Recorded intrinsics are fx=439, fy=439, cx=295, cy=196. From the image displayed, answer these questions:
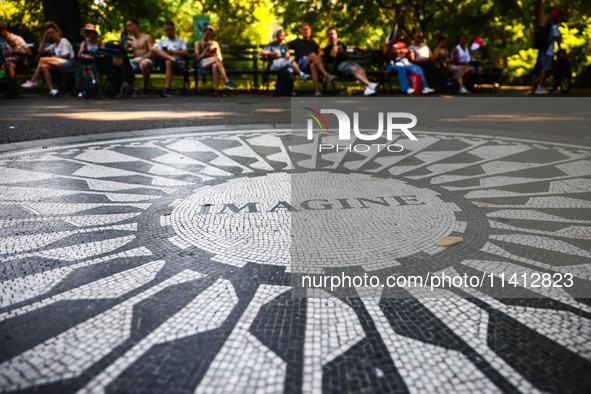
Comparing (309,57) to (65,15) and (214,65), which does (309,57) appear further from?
(65,15)

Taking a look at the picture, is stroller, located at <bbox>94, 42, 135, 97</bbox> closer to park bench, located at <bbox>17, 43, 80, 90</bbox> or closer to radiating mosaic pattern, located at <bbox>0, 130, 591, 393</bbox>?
park bench, located at <bbox>17, 43, 80, 90</bbox>

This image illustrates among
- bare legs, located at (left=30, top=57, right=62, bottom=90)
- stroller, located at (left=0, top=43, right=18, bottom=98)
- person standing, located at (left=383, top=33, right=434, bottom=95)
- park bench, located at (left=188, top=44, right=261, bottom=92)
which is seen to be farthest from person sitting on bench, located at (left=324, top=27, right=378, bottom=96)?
stroller, located at (left=0, top=43, right=18, bottom=98)

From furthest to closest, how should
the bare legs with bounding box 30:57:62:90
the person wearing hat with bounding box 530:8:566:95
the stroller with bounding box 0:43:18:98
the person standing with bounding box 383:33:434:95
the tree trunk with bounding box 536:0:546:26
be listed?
the tree trunk with bounding box 536:0:546:26, the person standing with bounding box 383:33:434:95, the bare legs with bounding box 30:57:62:90, the person wearing hat with bounding box 530:8:566:95, the stroller with bounding box 0:43:18:98

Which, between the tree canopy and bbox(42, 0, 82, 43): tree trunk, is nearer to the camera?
bbox(42, 0, 82, 43): tree trunk

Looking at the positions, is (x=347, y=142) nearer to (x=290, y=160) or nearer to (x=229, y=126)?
(x=290, y=160)

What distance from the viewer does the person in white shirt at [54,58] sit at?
12.1 metres

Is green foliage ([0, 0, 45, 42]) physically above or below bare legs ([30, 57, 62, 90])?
above

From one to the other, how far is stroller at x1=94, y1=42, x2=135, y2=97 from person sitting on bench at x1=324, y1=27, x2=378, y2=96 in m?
5.47

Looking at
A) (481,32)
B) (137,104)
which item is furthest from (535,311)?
(481,32)

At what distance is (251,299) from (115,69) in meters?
10.8

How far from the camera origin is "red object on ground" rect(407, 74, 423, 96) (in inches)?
499

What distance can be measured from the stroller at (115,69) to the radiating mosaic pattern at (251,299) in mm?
7900

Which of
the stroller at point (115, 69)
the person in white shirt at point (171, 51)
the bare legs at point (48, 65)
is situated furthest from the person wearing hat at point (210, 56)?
the bare legs at point (48, 65)

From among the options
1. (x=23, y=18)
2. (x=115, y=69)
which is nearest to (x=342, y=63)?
(x=115, y=69)
